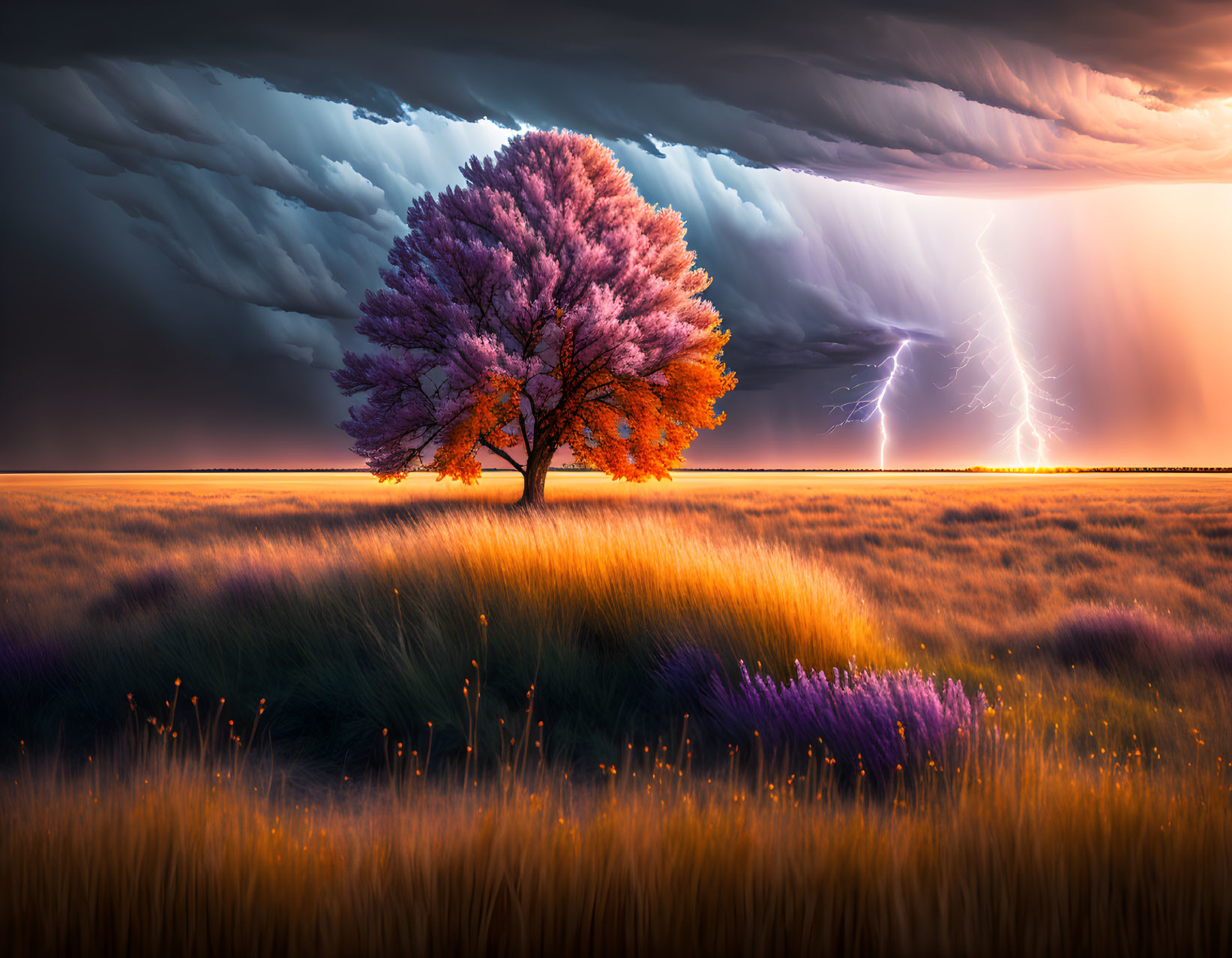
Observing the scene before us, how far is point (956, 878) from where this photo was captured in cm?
214

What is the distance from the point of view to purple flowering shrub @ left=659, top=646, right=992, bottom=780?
11.0 feet

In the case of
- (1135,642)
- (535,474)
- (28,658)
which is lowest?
(28,658)

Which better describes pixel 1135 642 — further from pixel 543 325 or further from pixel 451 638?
pixel 543 325

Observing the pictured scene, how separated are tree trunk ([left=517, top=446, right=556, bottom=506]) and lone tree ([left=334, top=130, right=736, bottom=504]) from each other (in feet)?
0.43

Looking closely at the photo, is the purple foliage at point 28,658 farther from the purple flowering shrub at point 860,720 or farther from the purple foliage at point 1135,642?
the purple foliage at point 1135,642

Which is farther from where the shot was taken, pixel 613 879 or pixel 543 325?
pixel 543 325

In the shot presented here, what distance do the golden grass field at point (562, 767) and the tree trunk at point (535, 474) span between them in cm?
1142

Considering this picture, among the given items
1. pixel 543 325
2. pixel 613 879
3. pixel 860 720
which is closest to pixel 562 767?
pixel 613 879

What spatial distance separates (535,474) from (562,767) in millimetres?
18981

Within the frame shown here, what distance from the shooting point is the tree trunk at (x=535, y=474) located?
21938mm

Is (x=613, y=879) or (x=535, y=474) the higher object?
(x=535, y=474)

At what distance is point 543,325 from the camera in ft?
61.9

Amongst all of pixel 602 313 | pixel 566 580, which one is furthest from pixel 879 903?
pixel 602 313

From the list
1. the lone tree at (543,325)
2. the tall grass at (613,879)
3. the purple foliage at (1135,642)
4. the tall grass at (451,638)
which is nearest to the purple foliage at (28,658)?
the tall grass at (451,638)
